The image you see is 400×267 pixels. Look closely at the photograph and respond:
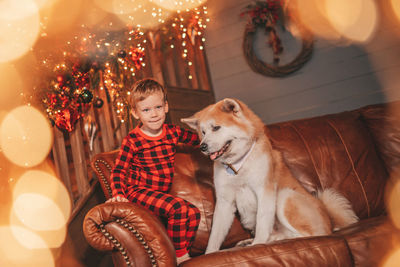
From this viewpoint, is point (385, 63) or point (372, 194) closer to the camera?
point (372, 194)

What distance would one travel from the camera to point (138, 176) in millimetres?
1970

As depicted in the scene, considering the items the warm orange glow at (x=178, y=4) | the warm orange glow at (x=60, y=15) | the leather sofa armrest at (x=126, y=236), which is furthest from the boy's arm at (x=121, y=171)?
the warm orange glow at (x=178, y=4)

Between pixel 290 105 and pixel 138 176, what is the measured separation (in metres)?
2.71

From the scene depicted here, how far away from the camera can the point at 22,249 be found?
2.36m

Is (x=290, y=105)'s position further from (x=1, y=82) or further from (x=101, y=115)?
(x=1, y=82)

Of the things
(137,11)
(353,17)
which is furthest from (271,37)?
(137,11)

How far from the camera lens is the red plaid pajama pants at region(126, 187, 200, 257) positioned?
1.70 meters

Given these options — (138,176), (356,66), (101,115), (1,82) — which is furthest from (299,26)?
(1,82)

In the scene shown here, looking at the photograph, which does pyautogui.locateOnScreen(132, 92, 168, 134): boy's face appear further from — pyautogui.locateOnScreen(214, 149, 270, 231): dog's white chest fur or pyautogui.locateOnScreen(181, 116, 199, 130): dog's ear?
pyautogui.locateOnScreen(214, 149, 270, 231): dog's white chest fur

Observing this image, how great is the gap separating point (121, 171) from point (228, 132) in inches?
27.5

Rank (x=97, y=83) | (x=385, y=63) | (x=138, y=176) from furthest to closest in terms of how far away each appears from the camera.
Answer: (x=385, y=63) → (x=97, y=83) → (x=138, y=176)

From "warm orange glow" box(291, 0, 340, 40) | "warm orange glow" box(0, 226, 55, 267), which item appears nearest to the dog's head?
"warm orange glow" box(0, 226, 55, 267)

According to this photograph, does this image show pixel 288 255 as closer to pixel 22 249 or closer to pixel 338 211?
pixel 338 211

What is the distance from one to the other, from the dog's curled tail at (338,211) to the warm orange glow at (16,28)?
252 cm
